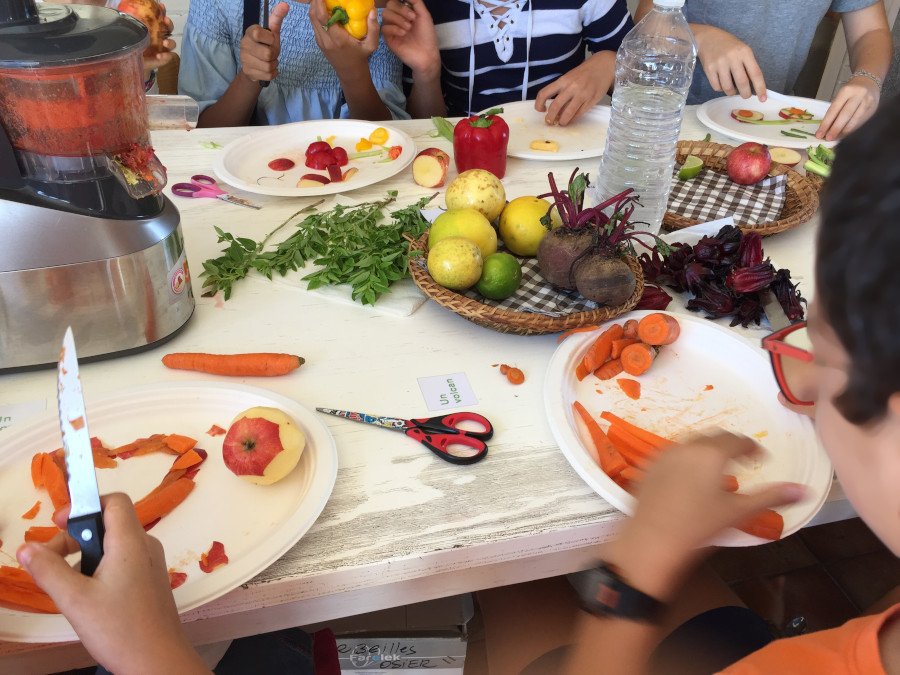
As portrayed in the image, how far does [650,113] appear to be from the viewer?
1391mm

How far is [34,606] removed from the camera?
0.68 metres

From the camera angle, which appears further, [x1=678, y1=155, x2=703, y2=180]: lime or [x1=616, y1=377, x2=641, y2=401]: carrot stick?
[x1=678, y1=155, x2=703, y2=180]: lime

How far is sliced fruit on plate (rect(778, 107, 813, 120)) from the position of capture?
79.3 inches

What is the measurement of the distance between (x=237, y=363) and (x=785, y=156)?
4.80ft

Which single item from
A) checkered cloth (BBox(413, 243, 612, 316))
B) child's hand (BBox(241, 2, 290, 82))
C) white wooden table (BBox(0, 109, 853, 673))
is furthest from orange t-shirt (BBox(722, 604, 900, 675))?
child's hand (BBox(241, 2, 290, 82))

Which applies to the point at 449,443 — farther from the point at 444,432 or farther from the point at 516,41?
the point at 516,41

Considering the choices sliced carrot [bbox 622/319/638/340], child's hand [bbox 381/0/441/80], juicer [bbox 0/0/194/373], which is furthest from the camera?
child's hand [bbox 381/0/441/80]

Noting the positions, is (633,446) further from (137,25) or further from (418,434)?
(137,25)

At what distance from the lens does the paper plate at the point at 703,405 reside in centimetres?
85

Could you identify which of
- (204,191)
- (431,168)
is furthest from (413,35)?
(204,191)

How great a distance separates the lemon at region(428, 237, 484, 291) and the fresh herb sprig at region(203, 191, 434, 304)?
131mm

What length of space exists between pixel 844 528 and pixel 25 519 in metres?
2.05

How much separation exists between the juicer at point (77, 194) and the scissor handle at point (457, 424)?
45cm

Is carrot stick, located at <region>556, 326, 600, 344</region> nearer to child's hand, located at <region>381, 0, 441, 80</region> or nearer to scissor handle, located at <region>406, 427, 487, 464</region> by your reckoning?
scissor handle, located at <region>406, 427, 487, 464</region>
